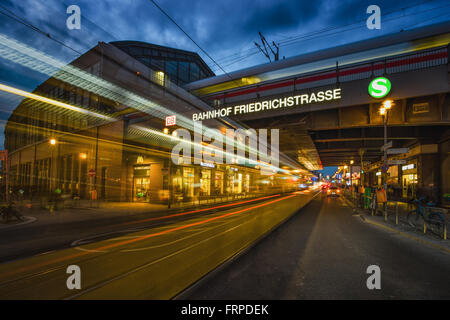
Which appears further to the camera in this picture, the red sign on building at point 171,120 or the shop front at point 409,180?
the shop front at point 409,180

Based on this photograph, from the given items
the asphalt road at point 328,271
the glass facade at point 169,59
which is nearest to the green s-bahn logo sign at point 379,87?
the asphalt road at point 328,271

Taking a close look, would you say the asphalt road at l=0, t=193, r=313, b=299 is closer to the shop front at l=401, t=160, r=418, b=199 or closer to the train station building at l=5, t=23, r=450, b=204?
the train station building at l=5, t=23, r=450, b=204

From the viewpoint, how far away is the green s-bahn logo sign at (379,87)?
10.9 metres

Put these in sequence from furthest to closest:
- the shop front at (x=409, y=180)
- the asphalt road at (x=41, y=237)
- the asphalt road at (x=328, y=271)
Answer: the shop front at (x=409, y=180)
the asphalt road at (x=41, y=237)
the asphalt road at (x=328, y=271)

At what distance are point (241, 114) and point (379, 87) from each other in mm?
7489

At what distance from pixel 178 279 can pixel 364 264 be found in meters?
4.62

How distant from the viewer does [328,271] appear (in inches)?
202

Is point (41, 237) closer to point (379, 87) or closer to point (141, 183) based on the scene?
point (141, 183)

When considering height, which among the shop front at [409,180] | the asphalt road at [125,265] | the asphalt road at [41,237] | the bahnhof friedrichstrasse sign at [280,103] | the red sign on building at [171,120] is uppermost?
the red sign on building at [171,120]

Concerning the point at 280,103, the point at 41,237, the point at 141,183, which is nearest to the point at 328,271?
the point at 280,103

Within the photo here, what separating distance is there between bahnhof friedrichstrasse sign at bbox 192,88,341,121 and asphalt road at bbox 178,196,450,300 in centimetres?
705

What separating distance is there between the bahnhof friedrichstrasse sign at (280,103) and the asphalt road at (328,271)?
705 cm

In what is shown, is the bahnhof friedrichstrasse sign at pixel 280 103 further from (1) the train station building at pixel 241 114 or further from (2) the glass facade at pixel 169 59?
(2) the glass facade at pixel 169 59
